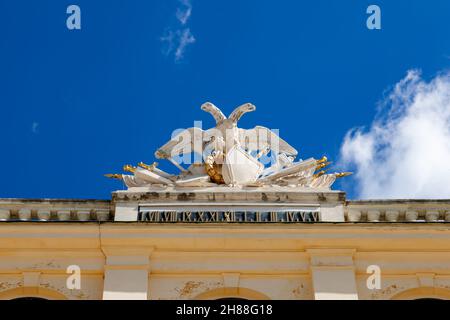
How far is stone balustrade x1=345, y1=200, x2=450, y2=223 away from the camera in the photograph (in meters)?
18.0

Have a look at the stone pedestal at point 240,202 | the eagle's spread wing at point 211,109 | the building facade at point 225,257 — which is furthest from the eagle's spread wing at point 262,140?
the building facade at point 225,257

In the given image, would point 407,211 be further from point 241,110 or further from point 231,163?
point 241,110

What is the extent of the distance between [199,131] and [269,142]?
1563 mm

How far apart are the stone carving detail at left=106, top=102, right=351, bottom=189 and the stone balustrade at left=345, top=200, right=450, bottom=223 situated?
1.16m

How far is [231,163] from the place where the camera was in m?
18.9

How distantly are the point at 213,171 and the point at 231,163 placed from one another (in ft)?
1.39

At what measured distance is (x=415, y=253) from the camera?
1748 cm

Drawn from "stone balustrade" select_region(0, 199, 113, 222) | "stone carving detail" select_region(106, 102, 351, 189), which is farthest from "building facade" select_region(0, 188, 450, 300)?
"stone carving detail" select_region(106, 102, 351, 189)

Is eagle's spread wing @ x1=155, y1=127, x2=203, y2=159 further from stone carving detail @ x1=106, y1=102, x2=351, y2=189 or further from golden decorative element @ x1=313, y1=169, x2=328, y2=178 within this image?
golden decorative element @ x1=313, y1=169, x2=328, y2=178

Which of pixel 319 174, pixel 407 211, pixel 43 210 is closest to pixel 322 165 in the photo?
pixel 319 174

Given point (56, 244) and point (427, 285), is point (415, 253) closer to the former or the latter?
point (427, 285)
